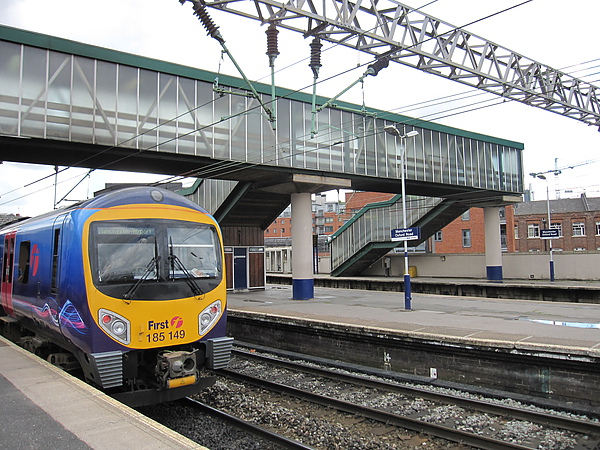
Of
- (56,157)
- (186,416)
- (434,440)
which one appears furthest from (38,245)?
(56,157)

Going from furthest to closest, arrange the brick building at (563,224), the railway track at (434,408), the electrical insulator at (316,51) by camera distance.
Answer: the brick building at (563,224)
the electrical insulator at (316,51)
the railway track at (434,408)

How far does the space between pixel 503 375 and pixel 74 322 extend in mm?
7766

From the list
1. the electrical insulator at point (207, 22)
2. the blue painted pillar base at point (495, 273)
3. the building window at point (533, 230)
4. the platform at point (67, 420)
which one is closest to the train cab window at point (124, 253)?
the platform at point (67, 420)

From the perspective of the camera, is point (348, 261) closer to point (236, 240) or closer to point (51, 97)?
point (236, 240)

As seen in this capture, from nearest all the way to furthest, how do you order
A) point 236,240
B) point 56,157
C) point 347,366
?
1. point 347,366
2. point 56,157
3. point 236,240

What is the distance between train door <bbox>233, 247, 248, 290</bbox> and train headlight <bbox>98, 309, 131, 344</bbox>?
1786cm

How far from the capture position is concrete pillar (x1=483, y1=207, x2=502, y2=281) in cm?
2873

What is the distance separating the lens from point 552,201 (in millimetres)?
57812

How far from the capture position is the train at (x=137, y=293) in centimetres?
640

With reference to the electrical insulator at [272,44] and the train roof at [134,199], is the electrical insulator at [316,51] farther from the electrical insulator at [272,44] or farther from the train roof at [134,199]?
the train roof at [134,199]

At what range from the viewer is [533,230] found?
53969 millimetres

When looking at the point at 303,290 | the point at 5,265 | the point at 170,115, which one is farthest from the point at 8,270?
the point at 303,290

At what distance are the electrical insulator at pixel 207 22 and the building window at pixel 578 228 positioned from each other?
5074cm

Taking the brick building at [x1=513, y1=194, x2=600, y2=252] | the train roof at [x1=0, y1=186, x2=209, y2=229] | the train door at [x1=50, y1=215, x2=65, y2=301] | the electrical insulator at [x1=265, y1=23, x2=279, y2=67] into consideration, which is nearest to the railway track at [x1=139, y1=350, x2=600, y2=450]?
the train door at [x1=50, y1=215, x2=65, y2=301]
